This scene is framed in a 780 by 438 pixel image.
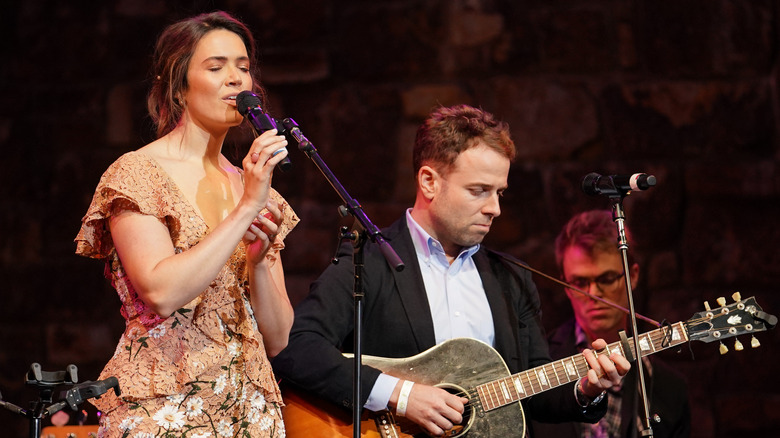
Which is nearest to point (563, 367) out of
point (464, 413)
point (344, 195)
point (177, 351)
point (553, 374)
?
point (553, 374)

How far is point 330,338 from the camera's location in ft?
10.9

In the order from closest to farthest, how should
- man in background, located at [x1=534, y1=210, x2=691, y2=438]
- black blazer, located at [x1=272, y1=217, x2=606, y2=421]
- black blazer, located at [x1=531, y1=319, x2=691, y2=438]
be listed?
black blazer, located at [x1=272, y1=217, x2=606, y2=421] → black blazer, located at [x1=531, y1=319, x2=691, y2=438] → man in background, located at [x1=534, y1=210, x2=691, y2=438]

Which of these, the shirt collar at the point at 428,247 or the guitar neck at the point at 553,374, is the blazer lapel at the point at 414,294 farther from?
the guitar neck at the point at 553,374

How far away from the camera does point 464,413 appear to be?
324 cm

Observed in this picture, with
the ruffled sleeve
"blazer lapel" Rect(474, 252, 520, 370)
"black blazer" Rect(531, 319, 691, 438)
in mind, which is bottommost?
"black blazer" Rect(531, 319, 691, 438)

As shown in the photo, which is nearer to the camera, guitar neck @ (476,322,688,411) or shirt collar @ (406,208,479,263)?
guitar neck @ (476,322,688,411)

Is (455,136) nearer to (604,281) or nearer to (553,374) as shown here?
(553,374)

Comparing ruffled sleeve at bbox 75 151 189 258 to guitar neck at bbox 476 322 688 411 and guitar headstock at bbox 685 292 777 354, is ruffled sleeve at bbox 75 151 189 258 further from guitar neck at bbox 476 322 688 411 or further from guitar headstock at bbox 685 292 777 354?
guitar headstock at bbox 685 292 777 354

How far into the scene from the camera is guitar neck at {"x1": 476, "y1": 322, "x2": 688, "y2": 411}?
325cm

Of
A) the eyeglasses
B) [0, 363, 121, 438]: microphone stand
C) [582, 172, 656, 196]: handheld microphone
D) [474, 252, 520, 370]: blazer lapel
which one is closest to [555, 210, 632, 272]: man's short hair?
the eyeglasses

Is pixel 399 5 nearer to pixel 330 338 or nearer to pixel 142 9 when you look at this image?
pixel 142 9

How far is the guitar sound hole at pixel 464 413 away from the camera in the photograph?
320 centimetres

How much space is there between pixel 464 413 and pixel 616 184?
0.98 meters

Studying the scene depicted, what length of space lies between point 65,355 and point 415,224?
2135 millimetres
